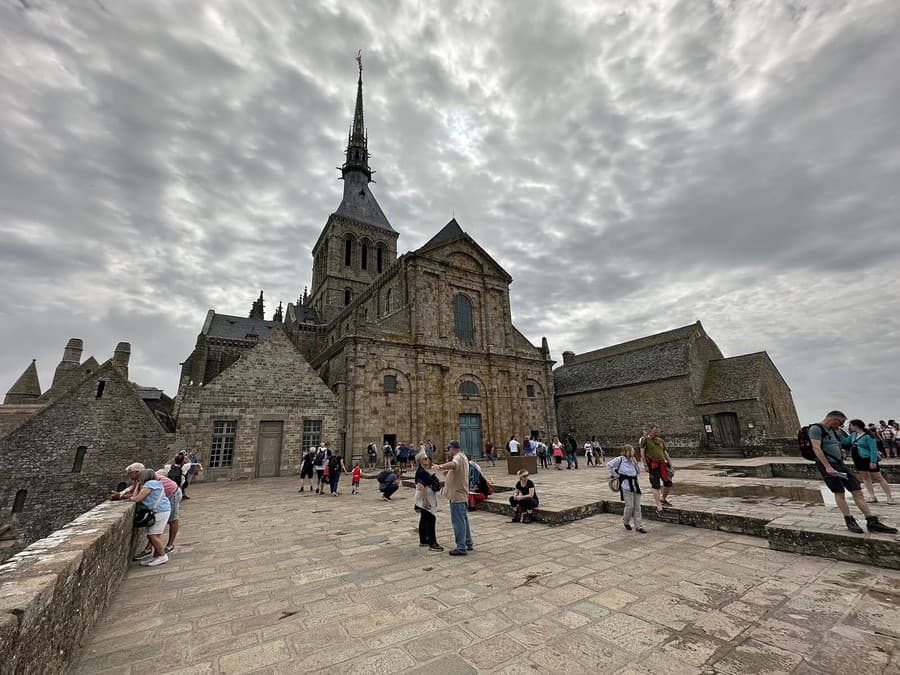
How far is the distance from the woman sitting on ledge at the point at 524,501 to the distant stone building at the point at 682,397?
18.5 meters

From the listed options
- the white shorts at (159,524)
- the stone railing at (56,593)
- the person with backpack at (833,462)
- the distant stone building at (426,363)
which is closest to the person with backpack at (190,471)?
the distant stone building at (426,363)

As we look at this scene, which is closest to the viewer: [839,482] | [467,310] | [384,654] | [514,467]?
[384,654]

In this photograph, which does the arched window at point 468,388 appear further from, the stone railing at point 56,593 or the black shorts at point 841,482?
the stone railing at point 56,593

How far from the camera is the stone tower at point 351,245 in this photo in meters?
41.7

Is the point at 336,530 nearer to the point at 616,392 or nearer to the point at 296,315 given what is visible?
the point at 616,392

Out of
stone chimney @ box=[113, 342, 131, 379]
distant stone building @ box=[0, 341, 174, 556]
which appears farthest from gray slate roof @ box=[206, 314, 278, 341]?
distant stone building @ box=[0, 341, 174, 556]

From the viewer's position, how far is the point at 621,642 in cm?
292

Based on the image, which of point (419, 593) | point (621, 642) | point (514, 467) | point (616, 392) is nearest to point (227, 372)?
point (514, 467)

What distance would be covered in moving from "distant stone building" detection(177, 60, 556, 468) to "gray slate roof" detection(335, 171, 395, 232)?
1700cm

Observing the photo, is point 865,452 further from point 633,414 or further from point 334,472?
point 633,414

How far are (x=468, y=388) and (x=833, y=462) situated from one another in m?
20.5

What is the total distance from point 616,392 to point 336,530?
85.9 feet

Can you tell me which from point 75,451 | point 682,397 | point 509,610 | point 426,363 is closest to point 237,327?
point 75,451

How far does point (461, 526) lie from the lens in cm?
541
